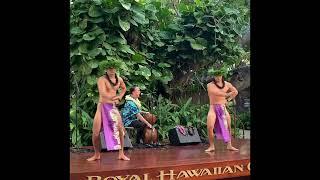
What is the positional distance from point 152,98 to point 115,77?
2.41 meters

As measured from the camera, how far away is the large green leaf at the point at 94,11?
18.8ft

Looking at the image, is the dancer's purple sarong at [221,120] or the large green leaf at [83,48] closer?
the dancer's purple sarong at [221,120]

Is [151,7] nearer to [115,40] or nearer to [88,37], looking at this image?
[115,40]

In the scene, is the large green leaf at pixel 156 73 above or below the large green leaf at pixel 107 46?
below

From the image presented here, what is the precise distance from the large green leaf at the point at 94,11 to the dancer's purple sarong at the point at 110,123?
233 centimetres

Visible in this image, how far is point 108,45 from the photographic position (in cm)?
578

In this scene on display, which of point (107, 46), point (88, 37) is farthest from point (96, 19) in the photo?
point (107, 46)

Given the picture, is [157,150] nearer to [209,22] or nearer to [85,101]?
[85,101]

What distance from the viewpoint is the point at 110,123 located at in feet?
12.4

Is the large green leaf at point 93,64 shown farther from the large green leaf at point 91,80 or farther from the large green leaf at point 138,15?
the large green leaf at point 138,15

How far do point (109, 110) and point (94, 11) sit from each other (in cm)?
239

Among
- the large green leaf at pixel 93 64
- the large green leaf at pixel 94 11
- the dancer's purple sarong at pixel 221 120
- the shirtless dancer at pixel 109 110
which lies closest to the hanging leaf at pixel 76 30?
the large green leaf at pixel 94 11
